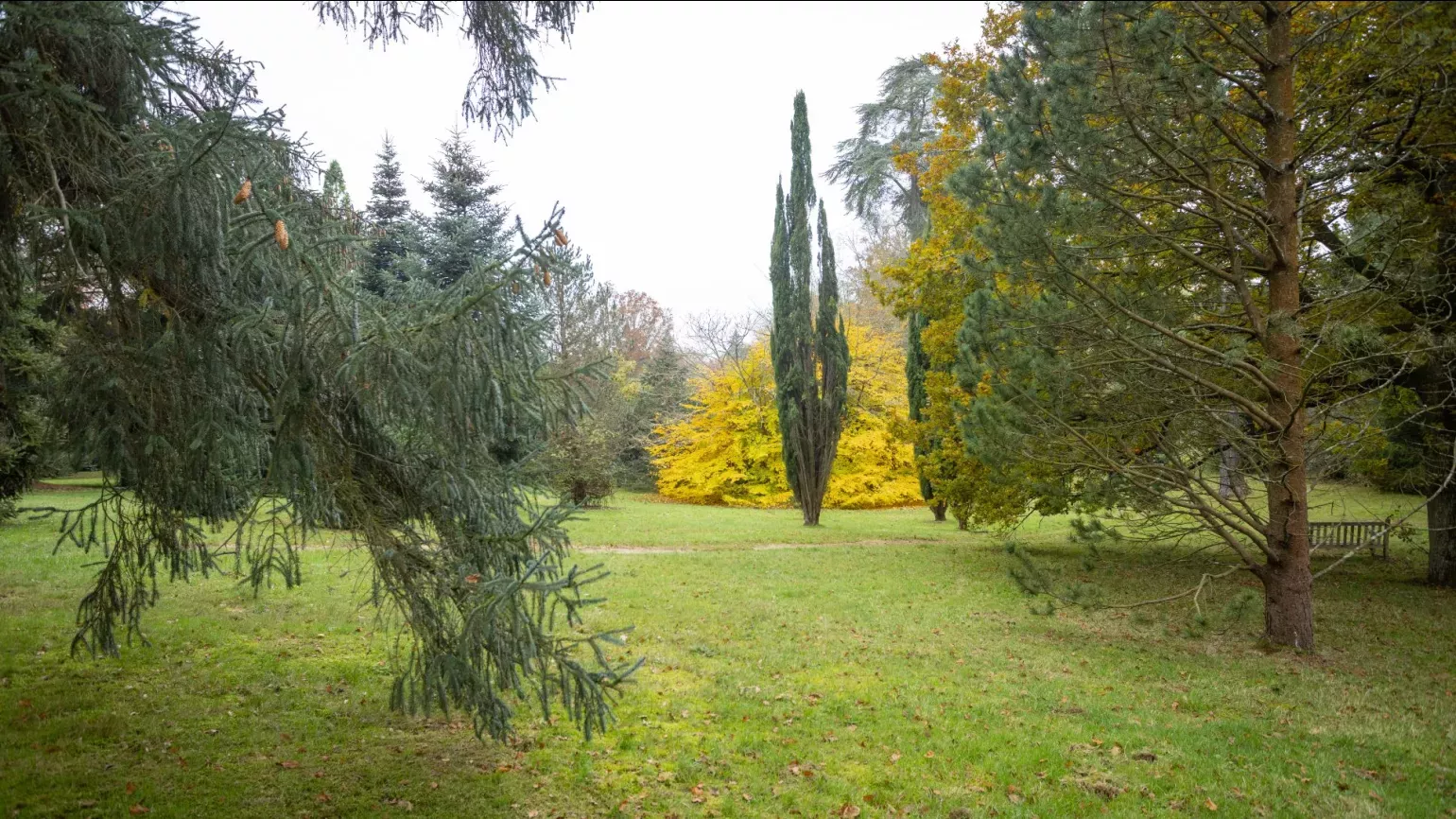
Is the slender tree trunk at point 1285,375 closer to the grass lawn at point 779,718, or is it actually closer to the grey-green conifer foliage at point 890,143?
the grass lawn at point 779,718

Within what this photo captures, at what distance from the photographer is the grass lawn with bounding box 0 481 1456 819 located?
4.47 m

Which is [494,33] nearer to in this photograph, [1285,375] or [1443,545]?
[1285,375]

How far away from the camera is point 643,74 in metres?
5.06

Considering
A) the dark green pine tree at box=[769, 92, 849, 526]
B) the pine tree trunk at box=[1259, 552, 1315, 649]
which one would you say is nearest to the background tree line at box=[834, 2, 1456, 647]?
the pine tree trunk at box=[1259, 552, 1315, 649]

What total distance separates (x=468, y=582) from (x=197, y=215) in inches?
75.8

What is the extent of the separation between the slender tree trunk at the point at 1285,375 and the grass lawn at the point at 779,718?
51cm

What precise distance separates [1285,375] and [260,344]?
784 cm

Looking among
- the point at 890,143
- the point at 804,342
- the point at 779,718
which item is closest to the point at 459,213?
the point at 804,342

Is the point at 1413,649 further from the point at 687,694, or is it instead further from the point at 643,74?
the point at 643,74

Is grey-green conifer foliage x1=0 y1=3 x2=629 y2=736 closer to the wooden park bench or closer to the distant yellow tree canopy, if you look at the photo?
the wooden park bench

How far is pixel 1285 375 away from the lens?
7262 mm

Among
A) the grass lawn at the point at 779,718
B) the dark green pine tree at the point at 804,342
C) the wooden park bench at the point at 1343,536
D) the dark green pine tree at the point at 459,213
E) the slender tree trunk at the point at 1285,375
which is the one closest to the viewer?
the grass lawn at the point at 779,718

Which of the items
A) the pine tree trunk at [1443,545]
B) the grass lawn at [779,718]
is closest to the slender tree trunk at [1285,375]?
the grass lawn at [779,718]

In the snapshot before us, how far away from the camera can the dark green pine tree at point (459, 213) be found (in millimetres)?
17656
